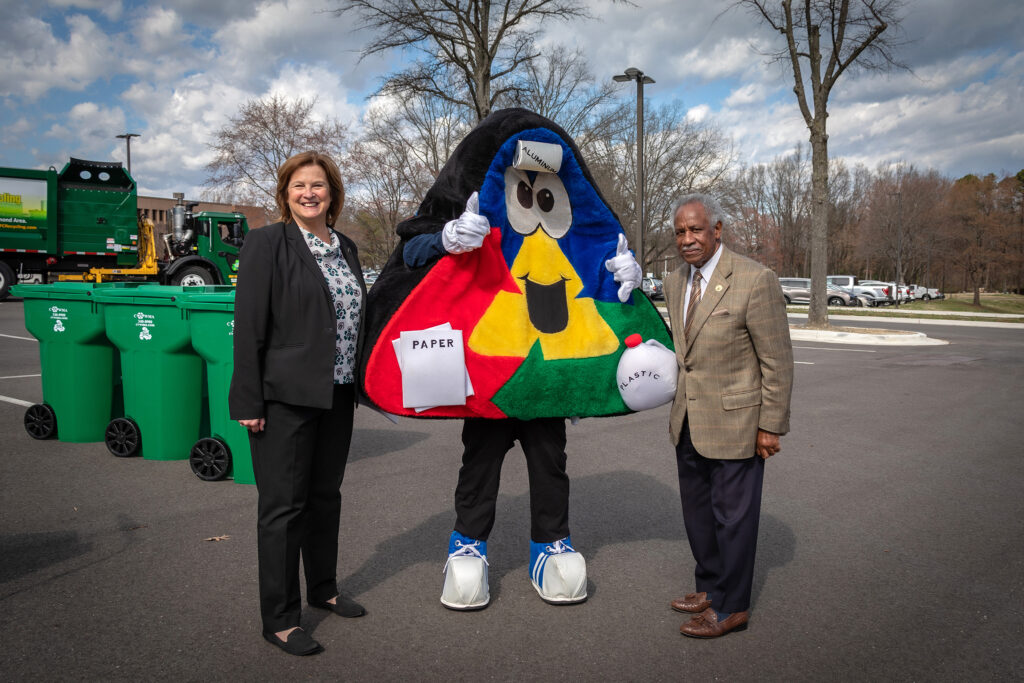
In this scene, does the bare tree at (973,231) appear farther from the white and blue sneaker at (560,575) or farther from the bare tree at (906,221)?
the white and blue sneaker at (560,575)

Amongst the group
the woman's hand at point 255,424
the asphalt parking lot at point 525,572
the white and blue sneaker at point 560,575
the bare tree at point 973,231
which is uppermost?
the bare tree at point 973,231

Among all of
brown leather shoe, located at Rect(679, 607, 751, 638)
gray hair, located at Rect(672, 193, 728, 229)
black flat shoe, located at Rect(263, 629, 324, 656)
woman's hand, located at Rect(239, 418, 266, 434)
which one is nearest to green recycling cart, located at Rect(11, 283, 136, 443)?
woman's hand, located at Rect(239, 418, 266, 434)

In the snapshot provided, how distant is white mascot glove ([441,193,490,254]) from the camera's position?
2.99 meters

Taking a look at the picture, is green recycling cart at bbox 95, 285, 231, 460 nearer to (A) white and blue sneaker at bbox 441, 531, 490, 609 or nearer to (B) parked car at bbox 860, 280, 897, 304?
(A) white and blue sneaker at bbox 441, 531, 490, 609

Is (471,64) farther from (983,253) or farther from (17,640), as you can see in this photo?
(983,253)

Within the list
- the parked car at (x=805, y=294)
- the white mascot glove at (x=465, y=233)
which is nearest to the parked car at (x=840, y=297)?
the parked car at (x=805, y=294)

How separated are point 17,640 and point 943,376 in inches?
465

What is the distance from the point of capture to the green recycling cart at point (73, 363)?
590 cm

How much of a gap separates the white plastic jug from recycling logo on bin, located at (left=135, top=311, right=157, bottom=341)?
3766 millimetres

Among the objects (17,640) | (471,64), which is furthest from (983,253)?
(17,640)

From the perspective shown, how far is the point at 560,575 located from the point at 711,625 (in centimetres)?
67

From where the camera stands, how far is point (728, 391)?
9.75 ft

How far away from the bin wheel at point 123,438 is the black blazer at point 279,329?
3.48 metres

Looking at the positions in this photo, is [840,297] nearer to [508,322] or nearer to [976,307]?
[976,307]
